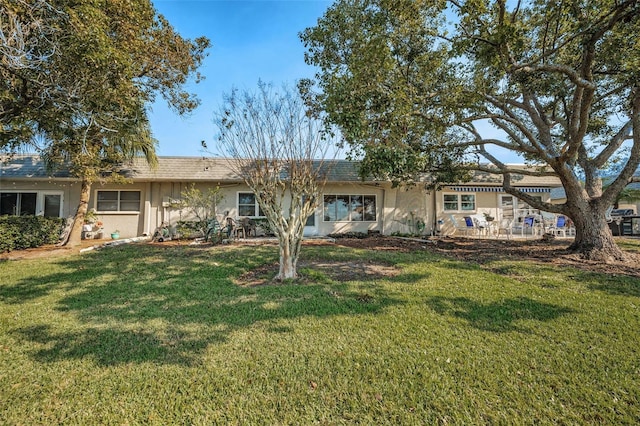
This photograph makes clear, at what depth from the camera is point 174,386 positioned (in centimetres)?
330

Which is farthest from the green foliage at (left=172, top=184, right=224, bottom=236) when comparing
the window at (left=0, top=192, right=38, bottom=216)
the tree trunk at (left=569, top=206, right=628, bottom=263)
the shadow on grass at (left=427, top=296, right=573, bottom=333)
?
the tree trunk at (left=569, top=206, right=628, bottom=263)

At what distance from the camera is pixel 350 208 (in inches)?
728

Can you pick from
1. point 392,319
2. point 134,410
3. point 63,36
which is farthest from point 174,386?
point 63,36

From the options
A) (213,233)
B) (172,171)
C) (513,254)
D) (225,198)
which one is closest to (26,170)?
(172,171)

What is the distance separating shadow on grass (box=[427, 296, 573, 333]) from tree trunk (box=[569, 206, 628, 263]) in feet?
21.1

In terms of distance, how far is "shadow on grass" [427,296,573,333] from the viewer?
490cm

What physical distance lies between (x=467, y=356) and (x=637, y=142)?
1118 centimetres

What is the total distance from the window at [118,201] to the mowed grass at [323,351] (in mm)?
10553

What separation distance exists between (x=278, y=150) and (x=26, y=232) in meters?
12.2

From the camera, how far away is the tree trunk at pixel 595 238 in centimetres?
1002

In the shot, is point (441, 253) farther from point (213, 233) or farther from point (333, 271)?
point (213, 233)

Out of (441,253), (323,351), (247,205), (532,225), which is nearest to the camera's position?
(323,351)

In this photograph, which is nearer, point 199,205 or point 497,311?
point 497,311

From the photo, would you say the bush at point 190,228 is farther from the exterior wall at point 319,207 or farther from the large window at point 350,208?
the large window at point 350,208
